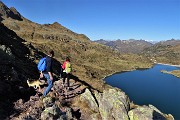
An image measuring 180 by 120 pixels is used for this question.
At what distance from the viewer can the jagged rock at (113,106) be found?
24.7m

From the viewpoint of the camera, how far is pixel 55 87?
93.7 feet

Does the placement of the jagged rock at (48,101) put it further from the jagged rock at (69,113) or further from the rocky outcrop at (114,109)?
the rocky outcrop at (114,109)

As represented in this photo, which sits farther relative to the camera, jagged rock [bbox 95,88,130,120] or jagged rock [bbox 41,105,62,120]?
jagged rock [bbox 95,88,130,120]

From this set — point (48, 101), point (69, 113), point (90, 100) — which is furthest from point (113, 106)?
point (48, 101)

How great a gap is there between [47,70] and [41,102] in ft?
12.2

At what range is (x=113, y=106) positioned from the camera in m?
25.4

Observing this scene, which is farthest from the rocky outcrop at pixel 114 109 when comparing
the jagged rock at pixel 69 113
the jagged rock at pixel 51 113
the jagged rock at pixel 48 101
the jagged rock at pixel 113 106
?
the jagged rock at pixel 48 101

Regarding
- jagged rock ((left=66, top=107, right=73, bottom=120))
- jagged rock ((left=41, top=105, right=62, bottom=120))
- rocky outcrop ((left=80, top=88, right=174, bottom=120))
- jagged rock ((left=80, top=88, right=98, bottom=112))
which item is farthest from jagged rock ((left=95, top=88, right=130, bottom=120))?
jagged rock ((left=41, top=105, right=62, bottom=120))

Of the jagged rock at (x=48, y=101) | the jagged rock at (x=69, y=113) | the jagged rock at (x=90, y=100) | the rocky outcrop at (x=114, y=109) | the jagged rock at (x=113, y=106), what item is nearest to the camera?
the jagged rock at (x=48, y=101)

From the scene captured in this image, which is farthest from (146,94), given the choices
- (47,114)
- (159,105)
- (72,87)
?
(47,114)

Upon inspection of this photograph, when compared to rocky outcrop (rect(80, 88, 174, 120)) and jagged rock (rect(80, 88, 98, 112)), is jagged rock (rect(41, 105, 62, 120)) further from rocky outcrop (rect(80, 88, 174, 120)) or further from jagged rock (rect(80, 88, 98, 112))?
jagged rock (rect(80, 88, 98, 112))

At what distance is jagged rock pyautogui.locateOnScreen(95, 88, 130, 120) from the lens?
971 inches

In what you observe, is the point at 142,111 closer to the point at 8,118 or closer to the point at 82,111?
the point at 82,111

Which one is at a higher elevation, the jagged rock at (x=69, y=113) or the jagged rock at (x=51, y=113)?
the jagged rock at (x=51, y=113)
